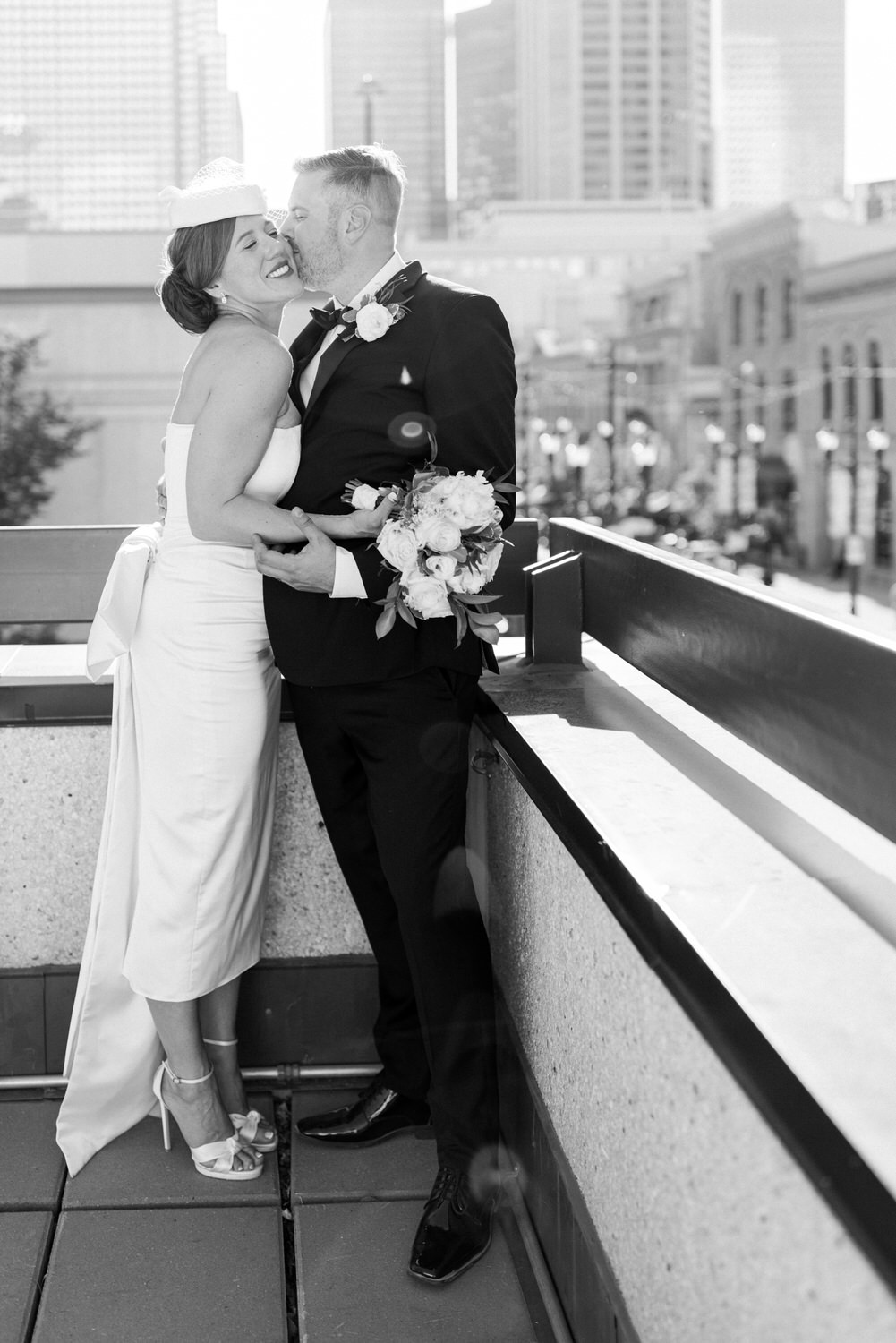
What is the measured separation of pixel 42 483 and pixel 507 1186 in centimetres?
2768

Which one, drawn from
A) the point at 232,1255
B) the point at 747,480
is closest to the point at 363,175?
the point at 232,1255

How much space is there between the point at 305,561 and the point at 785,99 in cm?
11920

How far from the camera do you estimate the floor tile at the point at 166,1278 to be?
251 centimetres

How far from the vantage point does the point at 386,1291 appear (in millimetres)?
2621

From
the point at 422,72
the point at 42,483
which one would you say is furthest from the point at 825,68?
the point at 42,483

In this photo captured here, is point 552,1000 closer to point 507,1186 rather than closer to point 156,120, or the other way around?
point 507,1186

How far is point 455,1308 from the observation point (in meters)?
2.58

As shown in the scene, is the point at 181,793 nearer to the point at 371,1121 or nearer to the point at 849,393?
the point at 371,1121

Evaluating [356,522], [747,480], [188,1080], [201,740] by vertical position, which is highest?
[356,522]

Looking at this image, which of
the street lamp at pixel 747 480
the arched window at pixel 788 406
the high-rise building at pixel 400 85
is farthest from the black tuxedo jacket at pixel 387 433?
the arched window at pixel 788 406

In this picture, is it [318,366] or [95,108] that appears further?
[95,108]

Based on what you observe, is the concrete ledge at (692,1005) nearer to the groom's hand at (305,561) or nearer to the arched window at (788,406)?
the groom's hand at (305,561)

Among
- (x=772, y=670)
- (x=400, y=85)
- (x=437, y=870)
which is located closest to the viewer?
(x=772, y=670)

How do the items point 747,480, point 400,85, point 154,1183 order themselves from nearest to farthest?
point 154,1183 < point 747,480 < point 400,85
